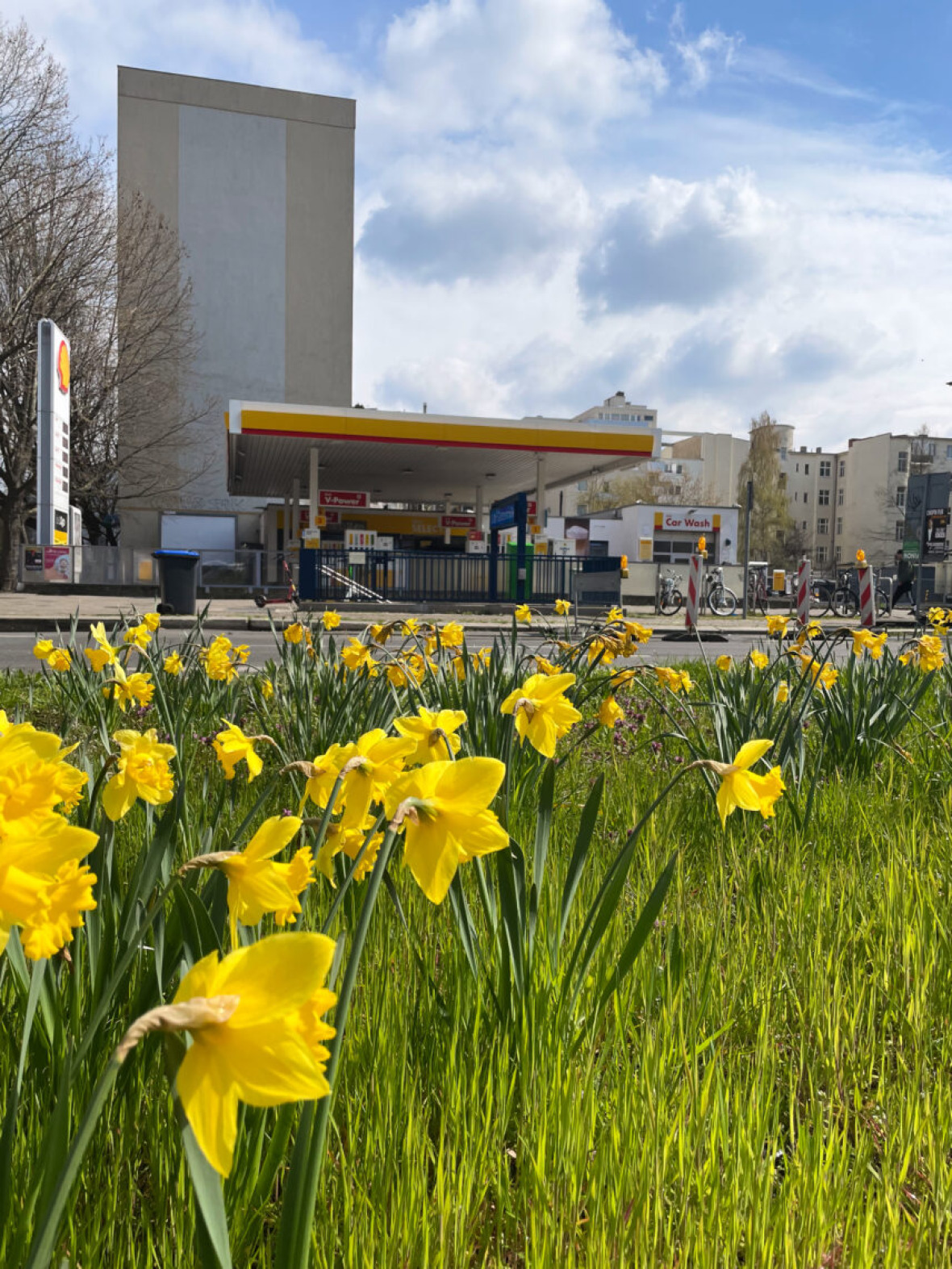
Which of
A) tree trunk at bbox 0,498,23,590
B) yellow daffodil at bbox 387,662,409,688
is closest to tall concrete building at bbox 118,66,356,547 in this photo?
tree trunk at bbox 0,498,23,590

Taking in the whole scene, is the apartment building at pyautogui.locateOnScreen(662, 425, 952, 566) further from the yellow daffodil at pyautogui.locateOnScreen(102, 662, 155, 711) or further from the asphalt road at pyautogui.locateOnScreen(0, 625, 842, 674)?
the yellow daffodil at pyautogui.locateOnScreen(102, 662, 155, 711)

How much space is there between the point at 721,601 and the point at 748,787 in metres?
25.5

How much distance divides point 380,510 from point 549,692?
33386 millimetres

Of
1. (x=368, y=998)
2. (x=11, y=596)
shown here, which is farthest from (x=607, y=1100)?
(x=11, y=596)

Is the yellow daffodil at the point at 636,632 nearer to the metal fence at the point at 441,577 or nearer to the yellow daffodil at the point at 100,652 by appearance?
the yellow daffodil at the point at 100,652

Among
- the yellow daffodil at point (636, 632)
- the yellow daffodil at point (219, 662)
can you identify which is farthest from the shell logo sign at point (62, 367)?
the yellow daffodil at point (636, 632)

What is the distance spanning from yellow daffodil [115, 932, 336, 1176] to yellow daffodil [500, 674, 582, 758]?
97 cm

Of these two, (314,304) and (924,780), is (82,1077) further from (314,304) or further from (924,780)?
(314,304)

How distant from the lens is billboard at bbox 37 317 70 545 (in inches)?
643

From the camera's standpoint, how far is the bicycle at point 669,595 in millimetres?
26484

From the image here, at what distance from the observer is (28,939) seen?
2.26ft

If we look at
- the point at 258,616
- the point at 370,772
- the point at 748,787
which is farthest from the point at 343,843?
the point at 258,616

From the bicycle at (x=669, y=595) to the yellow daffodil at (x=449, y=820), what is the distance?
24.8 metres

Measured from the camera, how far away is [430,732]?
1.23 metres
